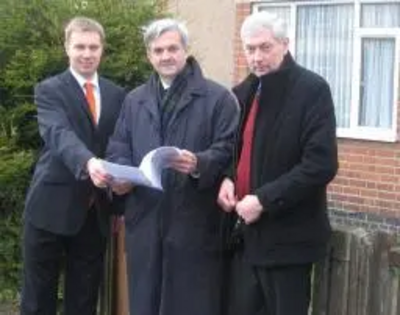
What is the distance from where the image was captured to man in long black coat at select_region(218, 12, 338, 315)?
386 centimetres

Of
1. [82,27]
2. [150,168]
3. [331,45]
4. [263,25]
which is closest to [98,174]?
[150,168]

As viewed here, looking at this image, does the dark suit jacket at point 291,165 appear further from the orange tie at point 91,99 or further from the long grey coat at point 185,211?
the orange tie at point 91,99

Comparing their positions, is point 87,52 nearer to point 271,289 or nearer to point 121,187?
point 121,187

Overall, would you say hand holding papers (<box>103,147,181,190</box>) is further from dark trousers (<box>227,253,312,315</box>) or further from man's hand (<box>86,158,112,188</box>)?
dark trousers (<box>227,253,312,315</box>)

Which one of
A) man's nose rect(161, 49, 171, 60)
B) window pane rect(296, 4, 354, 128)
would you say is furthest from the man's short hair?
window pane rect(296, 4, 354, 128)

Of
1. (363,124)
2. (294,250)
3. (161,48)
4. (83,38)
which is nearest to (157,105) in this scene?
(161,48)

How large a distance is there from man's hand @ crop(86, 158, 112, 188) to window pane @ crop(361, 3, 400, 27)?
5254 mm

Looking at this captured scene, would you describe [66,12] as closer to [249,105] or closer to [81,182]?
[81,182]

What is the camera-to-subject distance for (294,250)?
12.9 ft

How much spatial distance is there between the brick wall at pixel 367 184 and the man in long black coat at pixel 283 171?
4909 mm

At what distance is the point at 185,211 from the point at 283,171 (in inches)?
25.1

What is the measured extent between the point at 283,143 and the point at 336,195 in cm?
570

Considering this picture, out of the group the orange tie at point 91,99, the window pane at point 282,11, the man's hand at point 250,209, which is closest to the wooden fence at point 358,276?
the man's hand at point 250,209

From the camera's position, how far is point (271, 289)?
4.02 metres
